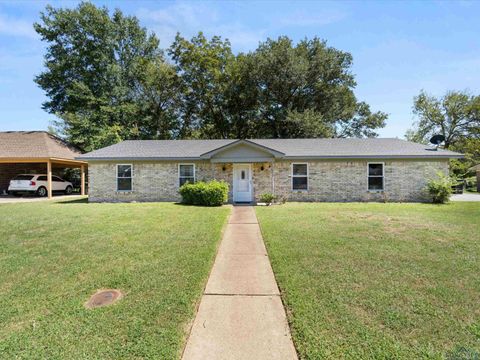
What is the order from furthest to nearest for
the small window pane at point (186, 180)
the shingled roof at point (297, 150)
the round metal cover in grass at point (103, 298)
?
the small window pane at point (186, 180) < the shingled roof at point (297, 150) < the round metal cover in grass at point (103, 298)

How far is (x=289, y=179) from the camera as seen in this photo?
1543 centimetres

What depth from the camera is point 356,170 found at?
50.1 feet

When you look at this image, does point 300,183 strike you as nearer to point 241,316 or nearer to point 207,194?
point 207,194

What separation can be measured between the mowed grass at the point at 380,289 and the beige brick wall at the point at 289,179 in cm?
736

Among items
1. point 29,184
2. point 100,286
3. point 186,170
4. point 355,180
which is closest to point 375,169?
point 355,180

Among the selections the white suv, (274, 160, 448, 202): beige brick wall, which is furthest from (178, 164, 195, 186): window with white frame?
the white suv

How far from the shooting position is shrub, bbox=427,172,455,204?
45.9ft

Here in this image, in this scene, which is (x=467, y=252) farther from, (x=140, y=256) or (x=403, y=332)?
(x=140, y=256)

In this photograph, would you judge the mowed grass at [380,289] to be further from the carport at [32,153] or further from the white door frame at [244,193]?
the carport at [32,153]

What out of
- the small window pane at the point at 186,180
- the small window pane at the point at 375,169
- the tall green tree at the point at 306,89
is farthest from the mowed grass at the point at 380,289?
the tall green tree at the point at 306,89

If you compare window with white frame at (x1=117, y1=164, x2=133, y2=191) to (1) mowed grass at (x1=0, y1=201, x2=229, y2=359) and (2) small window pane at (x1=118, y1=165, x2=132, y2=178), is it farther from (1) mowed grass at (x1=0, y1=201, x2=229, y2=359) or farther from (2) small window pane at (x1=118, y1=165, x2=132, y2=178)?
(1) mowed grass at (x1=0, y1=201, x2=229, y2=359)

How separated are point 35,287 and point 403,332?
529cm

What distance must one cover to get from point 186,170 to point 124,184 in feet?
12.5

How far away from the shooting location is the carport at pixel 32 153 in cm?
1748
